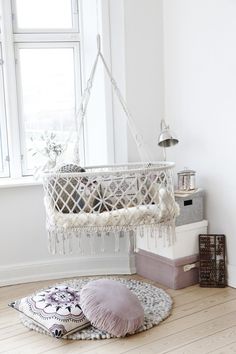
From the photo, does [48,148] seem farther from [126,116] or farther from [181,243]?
[181,243]

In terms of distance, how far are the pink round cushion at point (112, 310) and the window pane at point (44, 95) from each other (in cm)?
136

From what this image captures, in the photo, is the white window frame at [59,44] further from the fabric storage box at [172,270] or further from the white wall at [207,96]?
the fabric storage box at [172,270]

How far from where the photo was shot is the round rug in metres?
2.60

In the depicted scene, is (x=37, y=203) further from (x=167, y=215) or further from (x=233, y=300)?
(x=233, y=300)

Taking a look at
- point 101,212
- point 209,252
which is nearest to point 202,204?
point 209,252

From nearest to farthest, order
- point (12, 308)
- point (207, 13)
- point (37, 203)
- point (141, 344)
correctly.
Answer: point (141, 344)
point (12, 308)
point (207, 13)
point (37, 203)

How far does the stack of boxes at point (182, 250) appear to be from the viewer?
10.6 ft

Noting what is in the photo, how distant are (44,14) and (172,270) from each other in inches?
82.0

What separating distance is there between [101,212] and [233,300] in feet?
3.35

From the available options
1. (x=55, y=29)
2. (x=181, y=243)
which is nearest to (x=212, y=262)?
(x=181, y=243)

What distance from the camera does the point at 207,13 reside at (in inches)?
128

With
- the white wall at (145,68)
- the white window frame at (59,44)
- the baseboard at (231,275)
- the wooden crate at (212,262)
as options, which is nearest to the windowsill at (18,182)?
the white window frame at (59,44)

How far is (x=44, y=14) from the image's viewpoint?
362 centimetres

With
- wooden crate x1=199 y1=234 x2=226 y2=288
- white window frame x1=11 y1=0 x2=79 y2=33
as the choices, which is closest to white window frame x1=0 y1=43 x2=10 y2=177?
white window frame x1=11 y1=0 x2=79 y2=33
